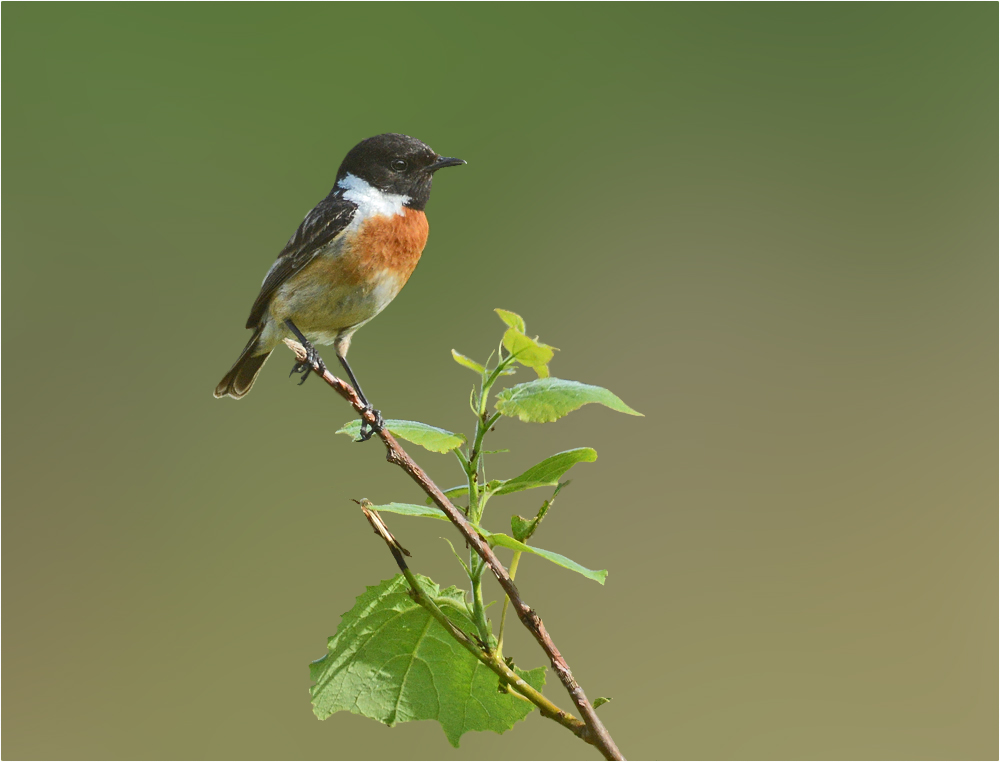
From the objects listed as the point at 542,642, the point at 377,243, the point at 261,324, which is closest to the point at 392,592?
the point at 542,642

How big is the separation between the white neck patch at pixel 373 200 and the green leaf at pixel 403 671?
1.60 m

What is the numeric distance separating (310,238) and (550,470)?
1683 mm

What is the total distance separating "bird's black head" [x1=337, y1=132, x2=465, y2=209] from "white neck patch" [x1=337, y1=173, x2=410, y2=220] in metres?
0.01

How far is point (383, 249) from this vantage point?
2.33 metres

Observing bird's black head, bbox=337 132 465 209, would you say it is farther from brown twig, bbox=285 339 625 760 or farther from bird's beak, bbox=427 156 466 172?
brown twig, bbox=285 339 625 760

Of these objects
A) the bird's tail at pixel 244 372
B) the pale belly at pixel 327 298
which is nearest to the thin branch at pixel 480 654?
the pale belly at pixel 327 298

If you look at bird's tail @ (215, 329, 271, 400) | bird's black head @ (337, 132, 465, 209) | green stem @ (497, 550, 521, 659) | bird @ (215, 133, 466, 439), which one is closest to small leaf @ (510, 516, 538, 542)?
green stem @ (497, 550, 521, 659)

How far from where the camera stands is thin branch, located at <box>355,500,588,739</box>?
0.82 meters

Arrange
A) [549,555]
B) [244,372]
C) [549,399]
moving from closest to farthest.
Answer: [549,555] < [549,399] < [244,372]

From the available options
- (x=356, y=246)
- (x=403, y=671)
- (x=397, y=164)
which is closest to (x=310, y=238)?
(x=356, y=246)

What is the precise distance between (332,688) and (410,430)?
31 cm

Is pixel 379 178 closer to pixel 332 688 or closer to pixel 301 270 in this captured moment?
pixel 301 270

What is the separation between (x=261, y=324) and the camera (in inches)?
101

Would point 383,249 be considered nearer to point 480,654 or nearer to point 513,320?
point 513,320
